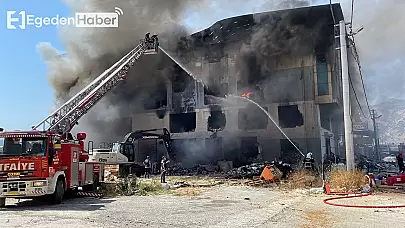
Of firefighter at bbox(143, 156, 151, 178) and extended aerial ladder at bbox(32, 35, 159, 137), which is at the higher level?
extended aerial ladder at bbox(32, 35, 159, 137)

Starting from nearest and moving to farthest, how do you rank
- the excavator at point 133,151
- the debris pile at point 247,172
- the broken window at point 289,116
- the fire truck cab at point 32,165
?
the fire truck cab at point 32,165 < the excavator at point 133,151 < the debris pile at point 247,172 < the broken window at point 289,116

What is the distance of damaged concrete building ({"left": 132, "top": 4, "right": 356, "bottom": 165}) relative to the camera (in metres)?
24.5

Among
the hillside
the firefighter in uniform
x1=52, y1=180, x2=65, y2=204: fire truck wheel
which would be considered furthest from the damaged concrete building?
the hillside

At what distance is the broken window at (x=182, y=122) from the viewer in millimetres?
29484

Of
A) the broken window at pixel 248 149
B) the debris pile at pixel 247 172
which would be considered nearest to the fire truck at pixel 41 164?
the debris pile at pixel 247 172

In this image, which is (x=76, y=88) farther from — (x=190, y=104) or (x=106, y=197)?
(x=106, y=197)

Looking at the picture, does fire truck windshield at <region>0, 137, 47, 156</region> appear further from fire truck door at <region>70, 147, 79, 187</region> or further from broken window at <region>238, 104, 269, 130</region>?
broken window at <region>238, 104, 269, 130</region>

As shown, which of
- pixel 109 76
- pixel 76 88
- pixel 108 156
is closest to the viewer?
pixel 109 76

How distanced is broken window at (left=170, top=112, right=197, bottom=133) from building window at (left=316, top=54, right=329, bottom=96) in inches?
379

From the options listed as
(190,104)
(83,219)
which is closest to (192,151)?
(190,104)

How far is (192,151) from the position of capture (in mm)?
27734

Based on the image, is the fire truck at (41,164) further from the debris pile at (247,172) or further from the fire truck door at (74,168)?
the debris pile at (247,172)

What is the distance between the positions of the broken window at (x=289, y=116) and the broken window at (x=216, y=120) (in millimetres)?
4096

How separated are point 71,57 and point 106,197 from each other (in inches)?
713
